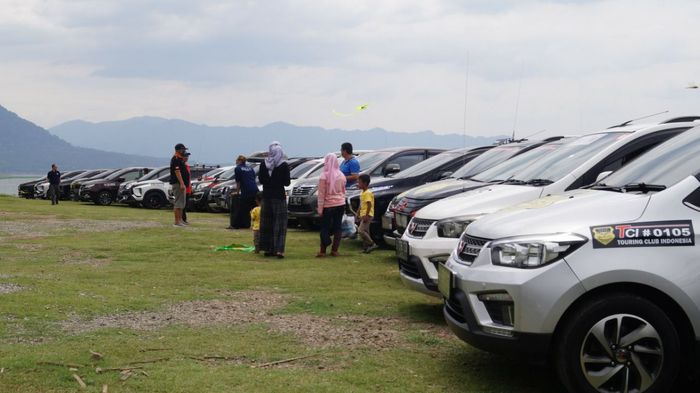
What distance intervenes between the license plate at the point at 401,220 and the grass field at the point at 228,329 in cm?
67

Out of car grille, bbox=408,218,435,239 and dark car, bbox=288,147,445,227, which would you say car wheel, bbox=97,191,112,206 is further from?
car grille, bbox=408,218,435,239

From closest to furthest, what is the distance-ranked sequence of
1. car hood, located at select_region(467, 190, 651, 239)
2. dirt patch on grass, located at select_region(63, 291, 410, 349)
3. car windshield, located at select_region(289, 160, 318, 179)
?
1. car hood, located at select_region(467, 190, 651, 239)
2. dirt patch on grass, located at select_region(63, 291, 410, 349)
3. car windshield, located at select_region(289, 160, 318, 179)

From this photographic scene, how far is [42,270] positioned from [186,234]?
532 centimetres

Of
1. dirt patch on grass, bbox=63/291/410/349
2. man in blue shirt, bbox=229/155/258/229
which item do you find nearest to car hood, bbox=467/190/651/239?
dirt patch on grass, bbox=63/291/410/349

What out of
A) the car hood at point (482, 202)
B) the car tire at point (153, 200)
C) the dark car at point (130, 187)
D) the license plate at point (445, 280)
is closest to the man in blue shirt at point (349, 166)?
the car hood at point (482, 202)

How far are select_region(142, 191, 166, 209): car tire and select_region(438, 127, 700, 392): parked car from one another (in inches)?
980

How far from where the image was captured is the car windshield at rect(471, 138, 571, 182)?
906cm

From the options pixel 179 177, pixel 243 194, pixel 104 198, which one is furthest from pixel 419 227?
pixel 104 198

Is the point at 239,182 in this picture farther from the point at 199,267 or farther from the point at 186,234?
the point at 199,267

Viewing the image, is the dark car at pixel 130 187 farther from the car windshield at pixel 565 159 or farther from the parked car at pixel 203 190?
the car windshield at pixel 565 159

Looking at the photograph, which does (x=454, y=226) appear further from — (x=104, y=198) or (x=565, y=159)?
(x=104, y=198)

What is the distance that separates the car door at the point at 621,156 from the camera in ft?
24.7

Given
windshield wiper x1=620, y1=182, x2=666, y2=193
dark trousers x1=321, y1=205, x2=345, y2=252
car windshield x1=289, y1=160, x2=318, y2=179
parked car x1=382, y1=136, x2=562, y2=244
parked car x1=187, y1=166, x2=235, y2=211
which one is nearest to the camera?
windshield wiper x1=620, y1=182, x2=666, y2=193

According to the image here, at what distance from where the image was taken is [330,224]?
1209 cm
